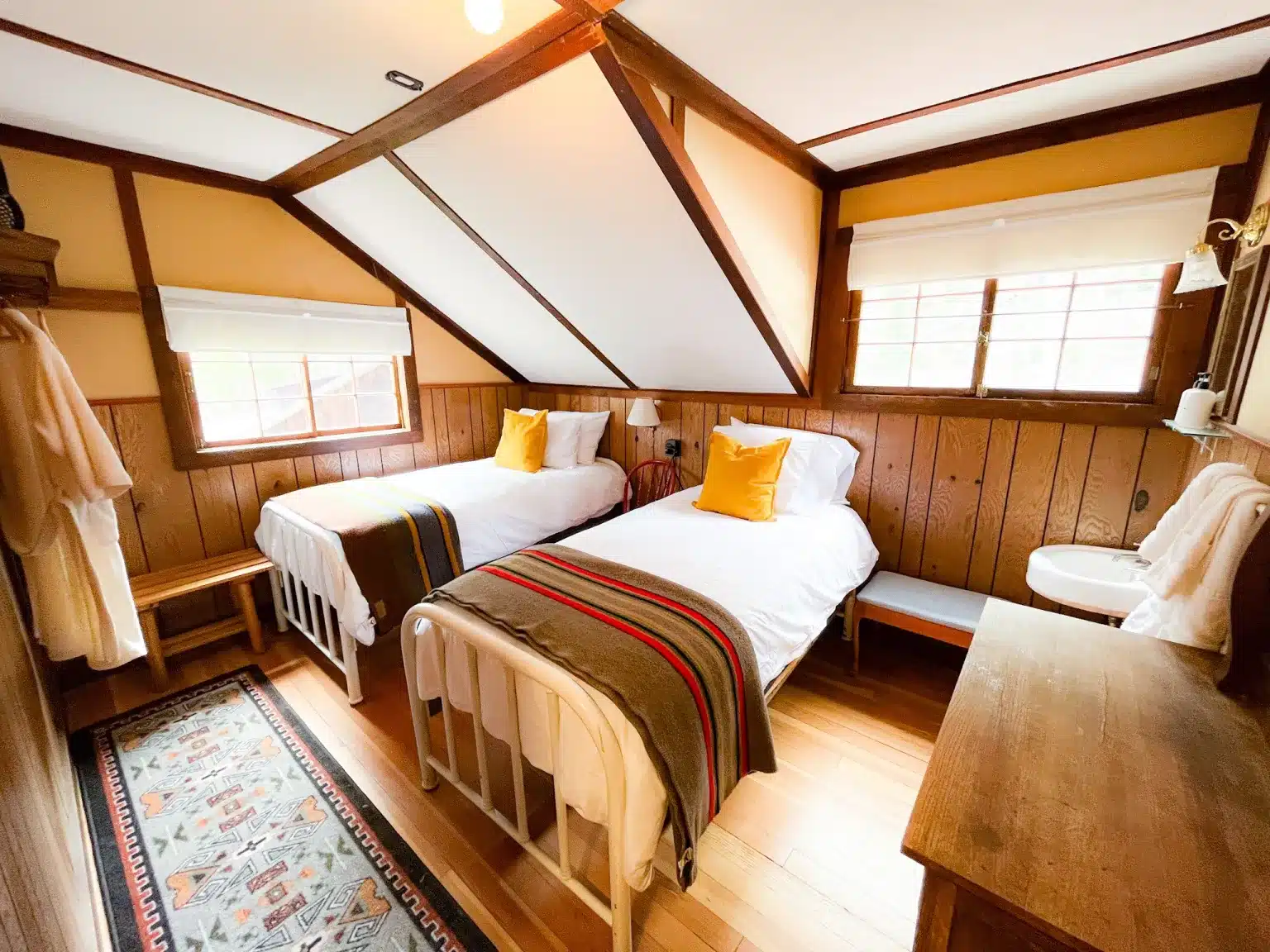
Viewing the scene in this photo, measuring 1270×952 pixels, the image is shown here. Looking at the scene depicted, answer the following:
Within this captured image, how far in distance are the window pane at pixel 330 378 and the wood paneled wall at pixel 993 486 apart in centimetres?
267

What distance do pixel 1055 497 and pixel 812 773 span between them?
Result: 155 centimetres

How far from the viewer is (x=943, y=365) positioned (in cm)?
235

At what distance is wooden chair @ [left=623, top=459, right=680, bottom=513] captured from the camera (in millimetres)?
3393

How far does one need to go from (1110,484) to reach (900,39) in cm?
184

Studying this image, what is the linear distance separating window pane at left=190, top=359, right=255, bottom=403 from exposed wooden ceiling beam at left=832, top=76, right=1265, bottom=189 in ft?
10.8

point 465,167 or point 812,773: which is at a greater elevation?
point 465,167

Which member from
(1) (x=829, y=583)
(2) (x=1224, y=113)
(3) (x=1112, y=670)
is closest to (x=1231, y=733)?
(3) (x=1112, y=670)

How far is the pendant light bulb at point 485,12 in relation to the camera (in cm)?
118

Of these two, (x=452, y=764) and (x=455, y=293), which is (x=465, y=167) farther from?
(x=452, y=764)

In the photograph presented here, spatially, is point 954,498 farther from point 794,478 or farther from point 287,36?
point 287,36

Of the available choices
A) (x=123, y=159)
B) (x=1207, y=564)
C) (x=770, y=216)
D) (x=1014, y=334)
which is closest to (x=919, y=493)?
(x=1014, y=334)

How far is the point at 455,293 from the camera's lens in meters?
3.14

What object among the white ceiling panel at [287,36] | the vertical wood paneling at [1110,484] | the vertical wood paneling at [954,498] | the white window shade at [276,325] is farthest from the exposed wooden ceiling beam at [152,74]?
the vertical wood paneling at [1110,484]

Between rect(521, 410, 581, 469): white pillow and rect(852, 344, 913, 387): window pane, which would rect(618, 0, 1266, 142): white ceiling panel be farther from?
rect(521, 410, 581, 469): white pillow
